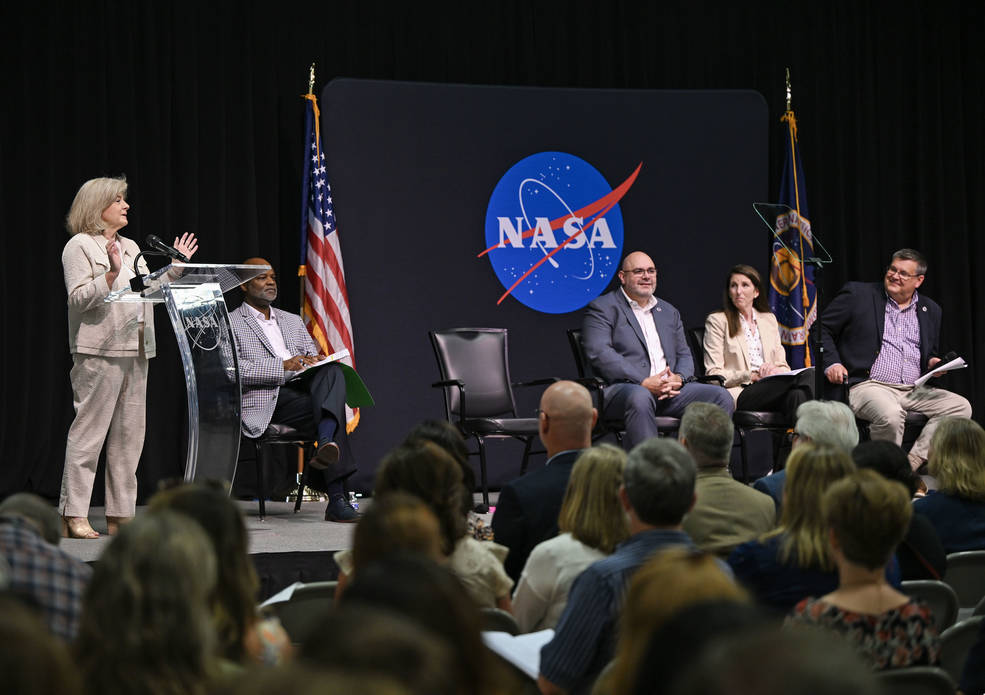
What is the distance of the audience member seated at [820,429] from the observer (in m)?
3.33

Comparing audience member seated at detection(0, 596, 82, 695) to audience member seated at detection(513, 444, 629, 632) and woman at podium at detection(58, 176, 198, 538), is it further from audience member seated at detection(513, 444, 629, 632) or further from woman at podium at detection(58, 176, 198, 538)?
woman at podium at detection(58, 176, 198, 538)

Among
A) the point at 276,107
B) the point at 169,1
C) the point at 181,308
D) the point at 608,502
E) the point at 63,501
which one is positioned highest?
the point at 169,1

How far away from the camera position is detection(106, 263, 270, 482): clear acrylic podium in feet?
14.3

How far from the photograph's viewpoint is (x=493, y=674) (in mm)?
1018

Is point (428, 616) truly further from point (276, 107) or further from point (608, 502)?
point (276, 107)

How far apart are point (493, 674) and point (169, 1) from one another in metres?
6.41

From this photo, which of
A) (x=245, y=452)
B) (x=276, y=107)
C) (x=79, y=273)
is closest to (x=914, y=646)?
(x=79, y=273)

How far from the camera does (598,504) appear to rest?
2430mm

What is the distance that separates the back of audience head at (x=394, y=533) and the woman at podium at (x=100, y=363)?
3.69 metres

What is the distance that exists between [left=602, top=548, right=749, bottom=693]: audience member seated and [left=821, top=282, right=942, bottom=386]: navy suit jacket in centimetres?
552

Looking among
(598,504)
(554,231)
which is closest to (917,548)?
(598,504)

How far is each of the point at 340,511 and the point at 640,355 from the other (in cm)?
193

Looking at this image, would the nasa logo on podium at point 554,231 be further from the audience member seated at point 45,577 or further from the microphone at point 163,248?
the audience member seated at point 45,577

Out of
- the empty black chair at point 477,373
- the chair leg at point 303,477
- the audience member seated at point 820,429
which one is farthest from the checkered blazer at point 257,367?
the audience member seated at point 820,429
